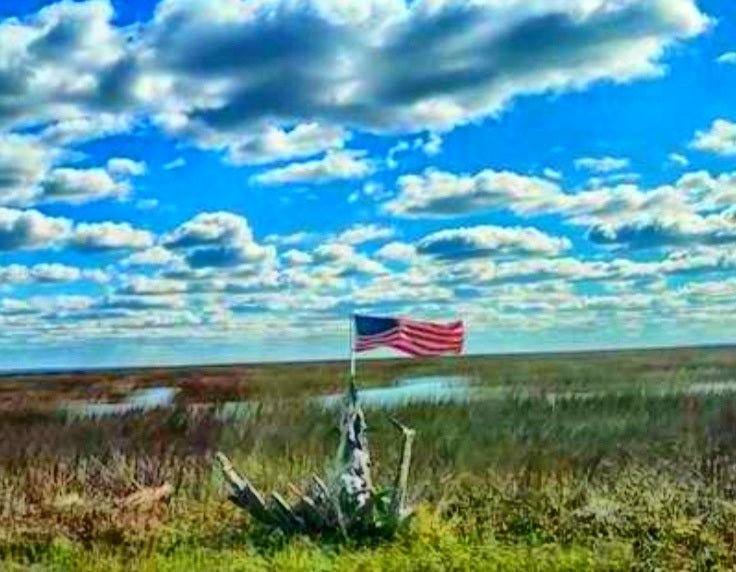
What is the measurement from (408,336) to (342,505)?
2.12 m

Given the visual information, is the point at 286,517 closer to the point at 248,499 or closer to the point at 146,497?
the point at 248,499

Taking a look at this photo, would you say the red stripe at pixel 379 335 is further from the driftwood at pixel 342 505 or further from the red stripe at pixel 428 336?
the driftwood at pixel 342 505

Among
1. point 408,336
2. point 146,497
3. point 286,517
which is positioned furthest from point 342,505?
point 146,497

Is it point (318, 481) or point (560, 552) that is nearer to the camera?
point (560, 552)

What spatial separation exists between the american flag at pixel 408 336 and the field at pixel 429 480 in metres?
1.69

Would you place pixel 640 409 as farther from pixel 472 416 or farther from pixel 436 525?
pixel 436 525

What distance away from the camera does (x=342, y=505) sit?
43.4 feet

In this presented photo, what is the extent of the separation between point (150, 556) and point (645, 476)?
21.3 feet

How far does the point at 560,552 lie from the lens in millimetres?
12141

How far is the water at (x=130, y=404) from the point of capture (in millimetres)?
30109

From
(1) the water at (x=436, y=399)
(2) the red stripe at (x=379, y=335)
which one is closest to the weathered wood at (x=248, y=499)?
(2) the red stripe at (x=379, y=335)

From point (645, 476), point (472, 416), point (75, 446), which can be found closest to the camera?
point (645, 476)

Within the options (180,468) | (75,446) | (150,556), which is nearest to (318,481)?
(150,556)

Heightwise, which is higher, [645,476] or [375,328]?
[375,328]
